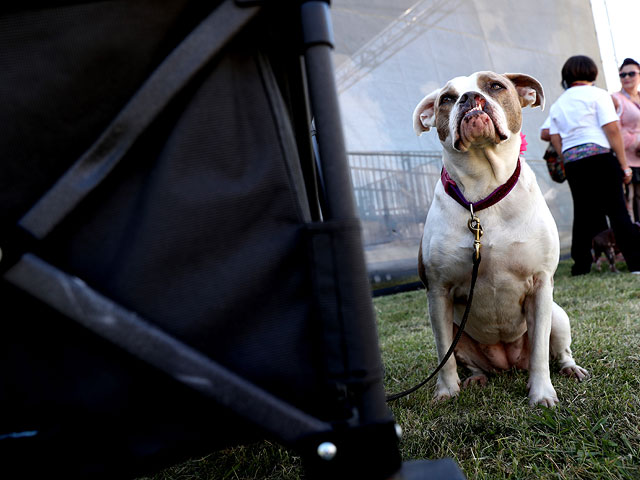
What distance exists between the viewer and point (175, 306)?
72 centimetres

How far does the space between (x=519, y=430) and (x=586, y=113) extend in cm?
358

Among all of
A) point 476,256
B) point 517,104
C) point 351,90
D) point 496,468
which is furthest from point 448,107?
point 351,90

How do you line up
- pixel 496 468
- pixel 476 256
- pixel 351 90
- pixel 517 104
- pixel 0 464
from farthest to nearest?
pixel 351 90
pixel 517 104
pixel 476 256
pixel 496 468
pixel 0 464

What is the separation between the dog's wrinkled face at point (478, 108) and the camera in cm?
178

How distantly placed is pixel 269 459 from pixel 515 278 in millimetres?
1057

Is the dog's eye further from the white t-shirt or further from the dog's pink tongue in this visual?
the white t-shirt

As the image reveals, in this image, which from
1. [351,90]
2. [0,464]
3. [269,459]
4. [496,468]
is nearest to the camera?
[0,464]

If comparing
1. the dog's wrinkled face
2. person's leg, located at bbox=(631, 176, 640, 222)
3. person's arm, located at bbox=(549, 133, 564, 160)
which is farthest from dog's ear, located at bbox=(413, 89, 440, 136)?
person's leg, located at bbox=(631, 176, 640, 222)

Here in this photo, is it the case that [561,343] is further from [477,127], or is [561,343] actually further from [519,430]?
[477,127]

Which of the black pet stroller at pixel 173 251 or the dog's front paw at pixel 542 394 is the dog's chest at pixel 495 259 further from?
the black pet stroller at pixel 173 251

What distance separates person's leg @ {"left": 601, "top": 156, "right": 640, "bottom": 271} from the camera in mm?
4180

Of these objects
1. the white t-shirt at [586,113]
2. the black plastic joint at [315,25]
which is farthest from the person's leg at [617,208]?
the black plastic joint at [315,25]

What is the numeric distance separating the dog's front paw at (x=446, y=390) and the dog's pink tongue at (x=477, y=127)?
2.98ft

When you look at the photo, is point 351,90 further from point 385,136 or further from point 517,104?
point 517,104
